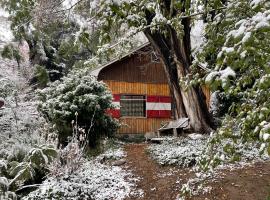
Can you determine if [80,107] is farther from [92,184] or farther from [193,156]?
[92,184]

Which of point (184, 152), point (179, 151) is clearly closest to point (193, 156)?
point (184, 152)

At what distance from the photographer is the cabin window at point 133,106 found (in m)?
16.4

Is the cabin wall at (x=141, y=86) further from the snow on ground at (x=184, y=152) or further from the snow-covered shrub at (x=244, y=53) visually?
the snow-covered shrub at (x=244, y=53)

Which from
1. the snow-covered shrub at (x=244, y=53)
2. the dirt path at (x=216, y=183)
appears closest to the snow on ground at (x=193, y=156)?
the dirt path at (x=216, y=183)

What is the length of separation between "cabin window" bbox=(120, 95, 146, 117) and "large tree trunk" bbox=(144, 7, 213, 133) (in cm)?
458

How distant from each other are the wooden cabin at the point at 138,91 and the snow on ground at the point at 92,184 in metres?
7.68

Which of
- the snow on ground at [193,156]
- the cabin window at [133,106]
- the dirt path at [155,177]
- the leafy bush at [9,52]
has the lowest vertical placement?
the dirt path at [155,177]

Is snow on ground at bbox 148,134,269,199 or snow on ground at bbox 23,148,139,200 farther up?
snow on ground at bbox 148,134,269,199

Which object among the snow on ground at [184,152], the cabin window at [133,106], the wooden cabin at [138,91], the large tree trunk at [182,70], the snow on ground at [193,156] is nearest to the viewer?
the snow on ground at [193,156]

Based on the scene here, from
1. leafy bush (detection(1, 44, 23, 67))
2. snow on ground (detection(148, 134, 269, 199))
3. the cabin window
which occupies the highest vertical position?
leafy bush (detection(1, 44, 23, 67))

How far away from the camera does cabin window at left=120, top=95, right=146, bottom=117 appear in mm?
16375

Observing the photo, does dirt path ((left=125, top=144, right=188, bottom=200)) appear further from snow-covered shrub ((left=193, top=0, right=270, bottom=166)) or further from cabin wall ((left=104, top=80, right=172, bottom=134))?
cabin wall ((left=104, top=80, right=172, bottom=134))

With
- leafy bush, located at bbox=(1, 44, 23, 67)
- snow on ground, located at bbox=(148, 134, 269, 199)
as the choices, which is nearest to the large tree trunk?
snow on ground, located at bbox=(148, 134, 269, 199)

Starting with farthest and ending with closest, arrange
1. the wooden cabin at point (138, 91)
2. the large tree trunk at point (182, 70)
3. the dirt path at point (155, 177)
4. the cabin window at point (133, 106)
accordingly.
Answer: the cabin window at point (133, 106), the wooden cabin at point (138, 91), the large tree trunk at point (182, 70), the dirt path at point (155, 177)
